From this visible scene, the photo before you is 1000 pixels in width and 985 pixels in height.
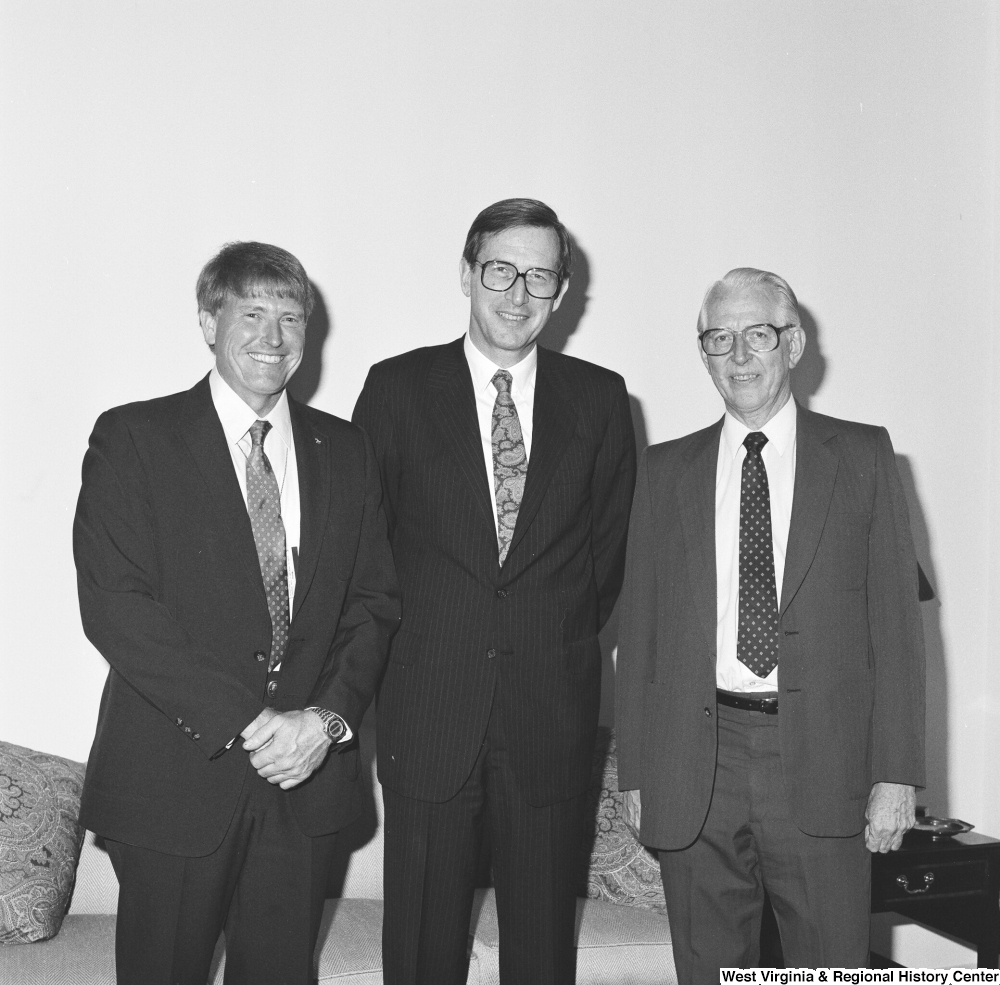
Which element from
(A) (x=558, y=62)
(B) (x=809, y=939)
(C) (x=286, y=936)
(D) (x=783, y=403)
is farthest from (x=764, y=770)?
(A) (x=558, y=62)

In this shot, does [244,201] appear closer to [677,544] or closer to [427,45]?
[427,45]

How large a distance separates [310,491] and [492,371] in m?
0.51

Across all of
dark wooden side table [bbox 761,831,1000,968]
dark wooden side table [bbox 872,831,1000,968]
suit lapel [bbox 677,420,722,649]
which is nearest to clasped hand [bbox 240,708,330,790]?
suit lapel [bbox 677,420,722,649]

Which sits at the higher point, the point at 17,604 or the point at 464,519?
the point at 464,519

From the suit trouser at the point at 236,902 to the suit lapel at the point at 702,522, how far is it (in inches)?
33.9

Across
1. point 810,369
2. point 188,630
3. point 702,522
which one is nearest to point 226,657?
point 188,630

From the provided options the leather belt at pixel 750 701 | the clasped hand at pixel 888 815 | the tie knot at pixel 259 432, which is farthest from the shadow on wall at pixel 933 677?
the tie knot at pixel 259 432

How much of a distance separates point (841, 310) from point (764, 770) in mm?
1842

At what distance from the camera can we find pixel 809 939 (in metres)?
2.31

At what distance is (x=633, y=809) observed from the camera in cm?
248

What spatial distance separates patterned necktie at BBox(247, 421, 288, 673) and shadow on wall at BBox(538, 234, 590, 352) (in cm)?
131

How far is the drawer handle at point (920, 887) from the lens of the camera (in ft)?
9.85

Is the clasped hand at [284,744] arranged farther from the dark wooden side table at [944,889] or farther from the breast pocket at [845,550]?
the dark wooden side table at [944,889]

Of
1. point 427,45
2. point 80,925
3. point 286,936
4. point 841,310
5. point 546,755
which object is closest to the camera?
point 286,936
